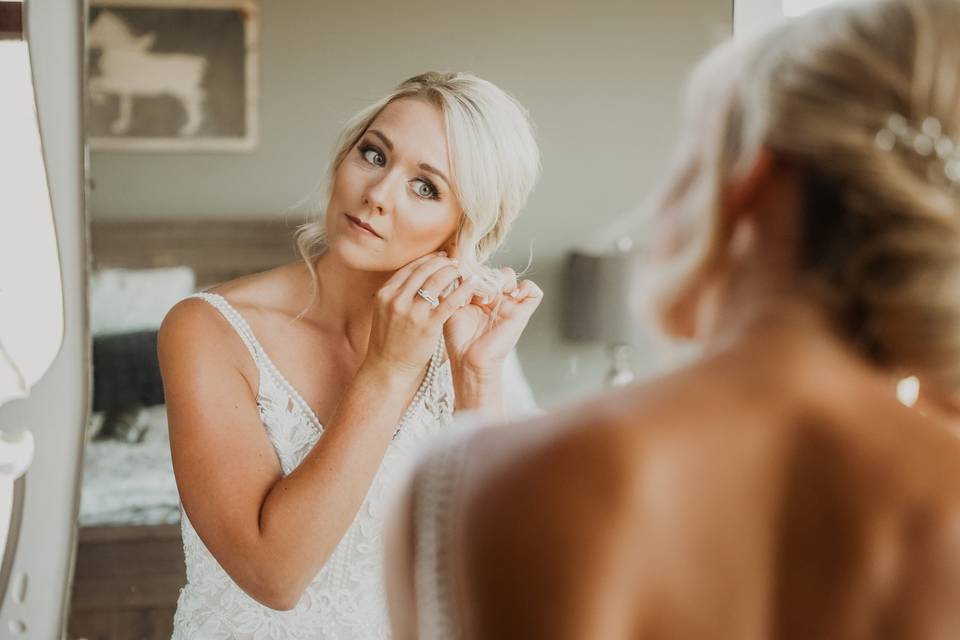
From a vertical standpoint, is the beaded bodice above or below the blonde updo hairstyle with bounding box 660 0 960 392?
below

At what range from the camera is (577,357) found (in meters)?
1.05

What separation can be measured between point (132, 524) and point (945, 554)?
79cm

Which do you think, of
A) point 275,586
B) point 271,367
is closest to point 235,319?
point 271,367

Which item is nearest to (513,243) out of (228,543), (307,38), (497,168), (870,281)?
(497,168)

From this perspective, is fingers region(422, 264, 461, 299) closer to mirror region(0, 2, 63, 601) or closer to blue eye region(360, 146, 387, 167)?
blue eye region(360, 146, 387, 167)

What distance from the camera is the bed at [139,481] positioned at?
97 cm

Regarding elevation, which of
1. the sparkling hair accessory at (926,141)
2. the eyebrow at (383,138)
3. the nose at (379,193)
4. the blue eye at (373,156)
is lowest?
the nose at (379,193)

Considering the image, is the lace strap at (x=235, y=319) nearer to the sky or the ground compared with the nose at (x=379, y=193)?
Result: nearer to the ground

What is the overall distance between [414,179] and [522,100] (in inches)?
6.2

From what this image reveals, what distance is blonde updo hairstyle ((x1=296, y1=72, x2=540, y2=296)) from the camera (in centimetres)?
97

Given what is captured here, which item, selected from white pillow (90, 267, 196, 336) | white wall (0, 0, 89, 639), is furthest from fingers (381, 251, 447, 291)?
white wall (0, 0, 89, 639)

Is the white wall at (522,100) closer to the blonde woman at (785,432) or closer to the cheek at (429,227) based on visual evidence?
the cheek at (429,227)

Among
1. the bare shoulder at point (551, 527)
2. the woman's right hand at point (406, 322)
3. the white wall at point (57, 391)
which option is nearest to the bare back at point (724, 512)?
the bare shoulder at point (551, 527)

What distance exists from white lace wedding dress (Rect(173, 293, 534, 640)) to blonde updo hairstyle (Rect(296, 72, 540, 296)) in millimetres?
139
